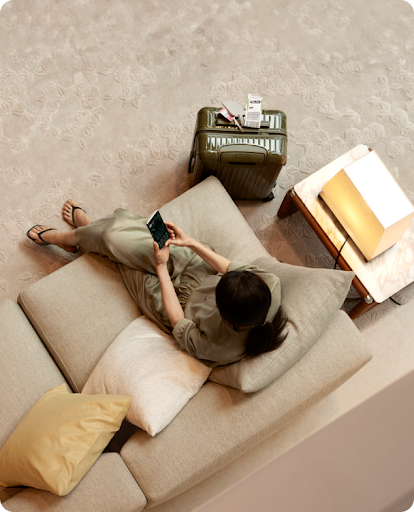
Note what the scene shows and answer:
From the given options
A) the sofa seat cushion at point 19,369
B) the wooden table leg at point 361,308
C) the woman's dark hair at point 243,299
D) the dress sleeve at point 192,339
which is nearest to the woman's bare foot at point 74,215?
the sofa seat cushion at point 19,369

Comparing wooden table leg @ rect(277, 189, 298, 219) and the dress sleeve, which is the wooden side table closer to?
wooden table leg @ rect(277, 189, 298, 219)

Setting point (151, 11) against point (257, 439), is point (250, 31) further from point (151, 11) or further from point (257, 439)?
point (257, 439)

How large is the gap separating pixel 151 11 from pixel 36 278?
175 centimetres

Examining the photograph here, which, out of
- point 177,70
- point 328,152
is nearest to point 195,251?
point 328,152

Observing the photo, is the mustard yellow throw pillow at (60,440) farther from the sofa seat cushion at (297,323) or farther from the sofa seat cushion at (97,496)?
the sofa seat cushion at (297,323)

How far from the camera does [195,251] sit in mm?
1811

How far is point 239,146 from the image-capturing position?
1.96 metres

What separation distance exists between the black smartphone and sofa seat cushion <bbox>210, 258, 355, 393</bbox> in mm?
503

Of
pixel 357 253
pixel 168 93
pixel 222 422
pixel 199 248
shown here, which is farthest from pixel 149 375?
pixel 168 93

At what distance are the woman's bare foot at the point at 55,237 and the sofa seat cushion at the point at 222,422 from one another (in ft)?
3.30

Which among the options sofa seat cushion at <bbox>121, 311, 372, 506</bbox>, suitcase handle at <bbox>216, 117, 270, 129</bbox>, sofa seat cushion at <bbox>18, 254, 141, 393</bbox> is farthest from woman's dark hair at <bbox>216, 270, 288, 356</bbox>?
suitcase handle at <bbox>216, 117, 270, 129</bbox>

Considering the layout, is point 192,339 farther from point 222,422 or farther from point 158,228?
point 158,228

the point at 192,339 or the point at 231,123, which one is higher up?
the point at 231,123

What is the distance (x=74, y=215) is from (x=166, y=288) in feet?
2.67
